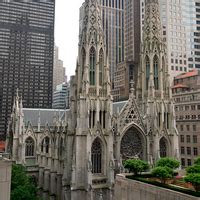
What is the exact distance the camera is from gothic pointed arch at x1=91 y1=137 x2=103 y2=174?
5259 cm

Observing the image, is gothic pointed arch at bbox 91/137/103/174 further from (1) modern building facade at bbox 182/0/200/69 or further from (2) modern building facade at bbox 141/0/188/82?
(1) modern building facade at bbox 182/0/200/69

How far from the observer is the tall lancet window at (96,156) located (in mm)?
52594

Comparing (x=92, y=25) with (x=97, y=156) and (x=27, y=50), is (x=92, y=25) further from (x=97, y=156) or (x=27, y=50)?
(x=27, y=50)

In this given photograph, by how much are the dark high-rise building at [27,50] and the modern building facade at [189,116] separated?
111m

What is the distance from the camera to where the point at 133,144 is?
2264 inches

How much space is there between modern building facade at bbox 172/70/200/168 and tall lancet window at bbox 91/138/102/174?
36974mm

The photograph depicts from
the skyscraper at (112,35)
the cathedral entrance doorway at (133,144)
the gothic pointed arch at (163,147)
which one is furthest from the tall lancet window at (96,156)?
the skyscraper at (112,35)

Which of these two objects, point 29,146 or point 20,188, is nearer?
point 20,188

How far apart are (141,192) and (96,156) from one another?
872 inches

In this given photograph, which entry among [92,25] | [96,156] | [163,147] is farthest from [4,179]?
[163,147]

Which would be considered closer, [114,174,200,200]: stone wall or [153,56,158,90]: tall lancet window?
[114,174,200,200]: stone wall

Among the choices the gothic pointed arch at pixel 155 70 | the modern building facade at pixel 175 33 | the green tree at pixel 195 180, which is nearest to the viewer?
the green tree at pixel 195 180

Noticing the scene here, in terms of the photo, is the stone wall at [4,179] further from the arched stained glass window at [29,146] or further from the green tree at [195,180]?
the arched stained glass window at [29,146]

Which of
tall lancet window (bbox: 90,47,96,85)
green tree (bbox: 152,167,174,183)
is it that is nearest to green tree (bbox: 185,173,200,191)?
green tree (bbox: 152,167,174,183)
